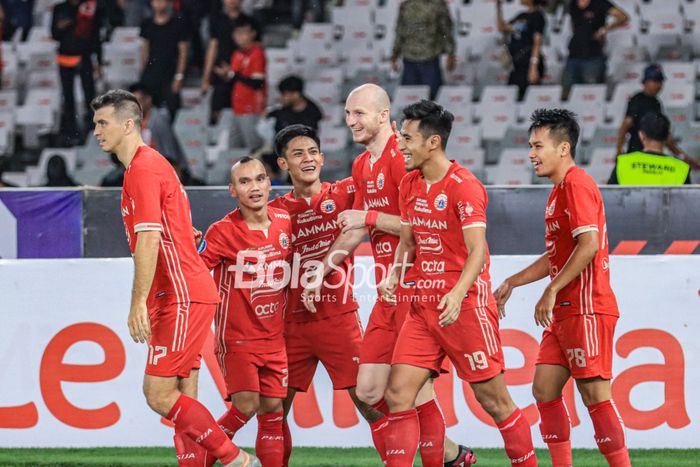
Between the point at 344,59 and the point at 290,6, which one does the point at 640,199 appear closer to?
the point at 344,59

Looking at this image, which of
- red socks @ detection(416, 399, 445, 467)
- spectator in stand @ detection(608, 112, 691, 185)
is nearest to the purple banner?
red socks @ detection(416, 399, 445, 467)

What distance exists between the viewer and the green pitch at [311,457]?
696cm

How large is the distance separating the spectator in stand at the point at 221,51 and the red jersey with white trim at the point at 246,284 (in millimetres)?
7203

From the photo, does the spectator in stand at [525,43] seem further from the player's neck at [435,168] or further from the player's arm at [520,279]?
the player's neck at [435,168]

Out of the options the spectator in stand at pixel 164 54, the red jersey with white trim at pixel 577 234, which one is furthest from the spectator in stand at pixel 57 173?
the red jersey with white trim at pixel 577 234

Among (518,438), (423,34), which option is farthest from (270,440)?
(423,34)

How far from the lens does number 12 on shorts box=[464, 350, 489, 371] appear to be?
5676 mm

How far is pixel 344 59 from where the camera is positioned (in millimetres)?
14602

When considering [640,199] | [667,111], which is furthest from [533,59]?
[640,199]

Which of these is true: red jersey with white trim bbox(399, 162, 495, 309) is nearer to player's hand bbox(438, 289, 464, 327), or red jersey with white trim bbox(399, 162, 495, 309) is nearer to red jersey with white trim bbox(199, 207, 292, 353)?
player's hand bbox(438, 289, 464, 327)

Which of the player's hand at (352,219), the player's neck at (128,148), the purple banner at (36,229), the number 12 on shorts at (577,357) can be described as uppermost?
the player's neck at (128,148)

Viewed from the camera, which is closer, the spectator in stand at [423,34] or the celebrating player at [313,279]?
the celebrating player at [313,279]

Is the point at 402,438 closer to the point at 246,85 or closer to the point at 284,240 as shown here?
the point at 284,240

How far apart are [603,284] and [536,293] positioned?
1455 mm
